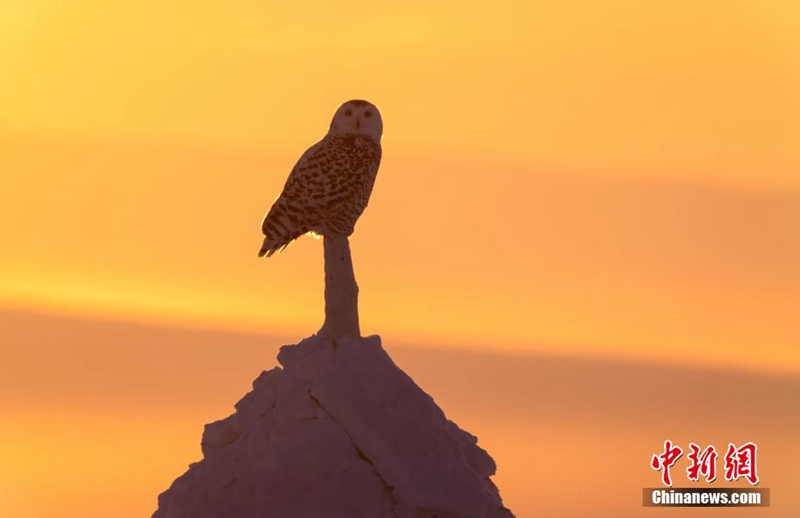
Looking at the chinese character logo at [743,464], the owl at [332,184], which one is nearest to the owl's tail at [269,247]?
the owl at [332,184]

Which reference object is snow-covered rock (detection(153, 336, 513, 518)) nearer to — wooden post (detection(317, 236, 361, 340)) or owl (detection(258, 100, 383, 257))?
wooden post (detection(317, 236, 361, 340))

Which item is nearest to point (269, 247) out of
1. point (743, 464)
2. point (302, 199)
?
point (302, 199)

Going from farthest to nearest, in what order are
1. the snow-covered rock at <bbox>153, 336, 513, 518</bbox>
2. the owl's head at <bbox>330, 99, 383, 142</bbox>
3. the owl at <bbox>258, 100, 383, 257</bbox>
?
the owl's head at <bbox>330, 99, 383, 142</bbox> → the owl at <bbox>258, 100, 383, 257</bbox> → the snow-covered rock at <bbox>153, 336, 513, 518</bbox>

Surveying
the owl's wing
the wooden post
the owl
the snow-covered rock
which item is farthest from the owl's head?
the snow-covered rock

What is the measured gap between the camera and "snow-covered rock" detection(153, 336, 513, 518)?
52.5 metres

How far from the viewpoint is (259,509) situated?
52.3 meters

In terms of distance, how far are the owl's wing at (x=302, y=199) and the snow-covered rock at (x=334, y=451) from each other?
3.16 m

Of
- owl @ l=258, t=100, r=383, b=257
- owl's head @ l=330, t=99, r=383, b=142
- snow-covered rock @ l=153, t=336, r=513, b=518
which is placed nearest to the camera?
snow-covered rock @ l=153, t=336, r=513, b=518

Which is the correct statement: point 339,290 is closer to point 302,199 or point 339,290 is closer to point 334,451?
point 302,199

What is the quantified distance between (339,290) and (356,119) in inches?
177

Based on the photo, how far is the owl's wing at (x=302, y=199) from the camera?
5294 centimetres

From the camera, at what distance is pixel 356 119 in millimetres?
53531

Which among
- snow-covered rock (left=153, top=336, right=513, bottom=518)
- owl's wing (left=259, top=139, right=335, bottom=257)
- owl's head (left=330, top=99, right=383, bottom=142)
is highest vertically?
owl's head (left=330, top=99, right=383, bottom=142)

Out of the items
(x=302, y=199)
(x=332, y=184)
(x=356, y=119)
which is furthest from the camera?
(x=356, y=119)
